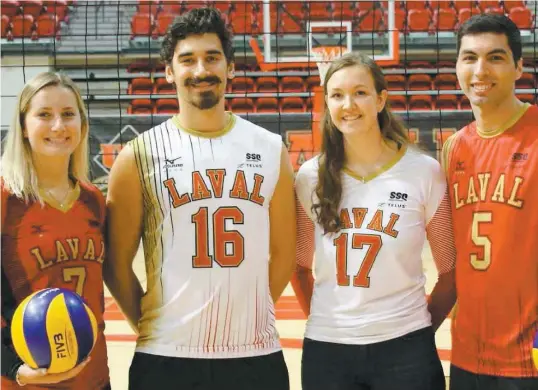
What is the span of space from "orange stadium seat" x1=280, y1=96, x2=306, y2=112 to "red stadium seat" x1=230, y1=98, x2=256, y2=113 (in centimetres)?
59

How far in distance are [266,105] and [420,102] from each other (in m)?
2.86

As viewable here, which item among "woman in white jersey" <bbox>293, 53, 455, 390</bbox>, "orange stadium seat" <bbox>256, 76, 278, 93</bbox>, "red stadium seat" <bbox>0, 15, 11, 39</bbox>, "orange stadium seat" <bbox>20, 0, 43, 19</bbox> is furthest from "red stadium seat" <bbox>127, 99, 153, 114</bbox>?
"woman in white jersey" <bbox>293, 53, 455, 390</bbox>

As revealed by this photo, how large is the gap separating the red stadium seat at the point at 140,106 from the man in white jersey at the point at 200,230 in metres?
10.1

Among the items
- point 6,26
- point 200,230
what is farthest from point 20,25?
point 200,230

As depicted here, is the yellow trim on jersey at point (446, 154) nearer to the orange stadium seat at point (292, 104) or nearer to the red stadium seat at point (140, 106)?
the orange stadium seat at point (292, 104)

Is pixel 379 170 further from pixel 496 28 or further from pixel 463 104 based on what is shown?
pixel 463 104

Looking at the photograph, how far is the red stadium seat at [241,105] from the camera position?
40.3 feet

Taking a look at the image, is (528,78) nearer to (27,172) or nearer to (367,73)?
(367,73)

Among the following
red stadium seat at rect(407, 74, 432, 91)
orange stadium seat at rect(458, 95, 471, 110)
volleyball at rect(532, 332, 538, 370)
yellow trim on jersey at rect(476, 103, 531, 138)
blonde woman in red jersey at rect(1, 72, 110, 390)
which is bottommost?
volleyball at rect(532, 332, 538, 370)

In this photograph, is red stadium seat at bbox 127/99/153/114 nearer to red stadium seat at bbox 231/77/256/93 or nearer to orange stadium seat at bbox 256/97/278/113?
red stadium seat at bbox 231/77/256/93

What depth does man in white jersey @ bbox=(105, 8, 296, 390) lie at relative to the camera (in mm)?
2541

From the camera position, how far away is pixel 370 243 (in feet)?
8.46

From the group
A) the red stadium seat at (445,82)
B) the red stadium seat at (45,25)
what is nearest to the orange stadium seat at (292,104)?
the red stadium seat at (445,82)

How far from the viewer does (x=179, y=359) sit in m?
2.52
